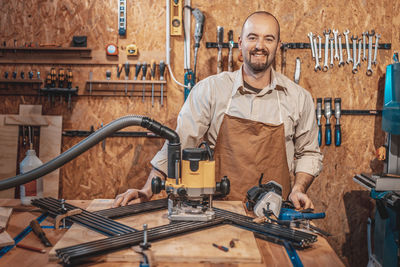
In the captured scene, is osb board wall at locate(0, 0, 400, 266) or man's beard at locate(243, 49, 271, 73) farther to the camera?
osb board wall at locate(0, 0, 400, 266)

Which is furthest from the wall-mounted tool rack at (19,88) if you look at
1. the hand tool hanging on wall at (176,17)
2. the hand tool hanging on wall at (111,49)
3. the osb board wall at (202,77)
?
the hand tool hanging on wall at (176,17)

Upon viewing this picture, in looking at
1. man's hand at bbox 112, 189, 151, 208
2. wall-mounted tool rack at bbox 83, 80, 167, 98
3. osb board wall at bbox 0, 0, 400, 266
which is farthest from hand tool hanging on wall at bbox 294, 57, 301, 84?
man's hand at bbox 112, 189, 151, 208

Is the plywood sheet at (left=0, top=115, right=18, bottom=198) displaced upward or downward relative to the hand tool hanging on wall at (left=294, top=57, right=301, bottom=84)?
downward

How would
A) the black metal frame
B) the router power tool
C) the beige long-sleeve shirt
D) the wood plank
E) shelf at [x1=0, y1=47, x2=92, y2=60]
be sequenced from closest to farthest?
the black metal frame < the wood plank < the router power tool < the beige long-sleeve shirt < shelf at [x1=0, y1=47, x2=92, y2=60]

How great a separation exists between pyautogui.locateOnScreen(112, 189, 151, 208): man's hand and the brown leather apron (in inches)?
26.0

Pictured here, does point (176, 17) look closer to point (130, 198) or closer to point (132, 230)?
point (130, 198)

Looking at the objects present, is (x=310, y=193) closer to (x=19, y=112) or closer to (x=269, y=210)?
(x=269, y=210)

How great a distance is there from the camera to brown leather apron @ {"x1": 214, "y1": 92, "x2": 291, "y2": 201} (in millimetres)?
2449

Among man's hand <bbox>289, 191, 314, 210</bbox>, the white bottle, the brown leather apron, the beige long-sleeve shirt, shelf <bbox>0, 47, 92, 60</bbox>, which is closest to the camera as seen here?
man's hand <bbox>289, 191, 314, 210</bbox>

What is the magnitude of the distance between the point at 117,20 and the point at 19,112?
1304 mm

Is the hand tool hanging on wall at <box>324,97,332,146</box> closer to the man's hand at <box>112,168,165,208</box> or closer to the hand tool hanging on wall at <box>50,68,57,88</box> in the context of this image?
the man's hand at <box>112,168,165,208</box>

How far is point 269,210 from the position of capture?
64.6 inches

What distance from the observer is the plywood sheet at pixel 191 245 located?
1.27 meters

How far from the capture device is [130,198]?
75.4 inches
